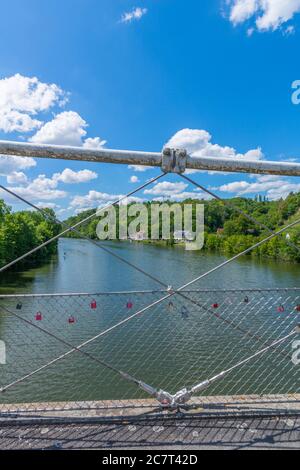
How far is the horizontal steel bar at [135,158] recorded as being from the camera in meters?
2.13

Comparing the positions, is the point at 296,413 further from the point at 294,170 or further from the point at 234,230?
the point at 234,230

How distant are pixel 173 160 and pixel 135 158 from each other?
26 cm

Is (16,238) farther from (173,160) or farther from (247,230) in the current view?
(247,230)

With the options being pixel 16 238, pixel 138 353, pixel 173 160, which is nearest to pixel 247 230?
pixel 16 238

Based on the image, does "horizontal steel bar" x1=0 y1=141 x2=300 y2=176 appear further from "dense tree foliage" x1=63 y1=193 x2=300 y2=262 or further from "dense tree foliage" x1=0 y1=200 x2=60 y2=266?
"dense tree foliage" x1=0 y1=200 x2=60 y2=266

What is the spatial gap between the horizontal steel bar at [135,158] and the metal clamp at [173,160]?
0.03 meters

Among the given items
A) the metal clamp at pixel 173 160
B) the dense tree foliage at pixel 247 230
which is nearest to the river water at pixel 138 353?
the metal clamp at pixel 173 160

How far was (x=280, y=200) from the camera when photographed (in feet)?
308

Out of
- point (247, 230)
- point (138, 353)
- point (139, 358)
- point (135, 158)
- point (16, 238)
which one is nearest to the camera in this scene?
point (135, 158)

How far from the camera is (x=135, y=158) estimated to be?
220cm

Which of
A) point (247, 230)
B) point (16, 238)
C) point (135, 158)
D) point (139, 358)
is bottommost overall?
point (139, 358)

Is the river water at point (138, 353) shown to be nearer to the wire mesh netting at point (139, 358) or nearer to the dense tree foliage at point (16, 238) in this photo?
the wire mesh netting at point (139, 358)

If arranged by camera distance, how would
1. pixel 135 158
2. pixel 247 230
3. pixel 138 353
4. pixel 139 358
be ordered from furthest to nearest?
pixel 247 230, pixel 138 353, pixel 139 358, pixel 135 158

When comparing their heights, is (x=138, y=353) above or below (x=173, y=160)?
below
